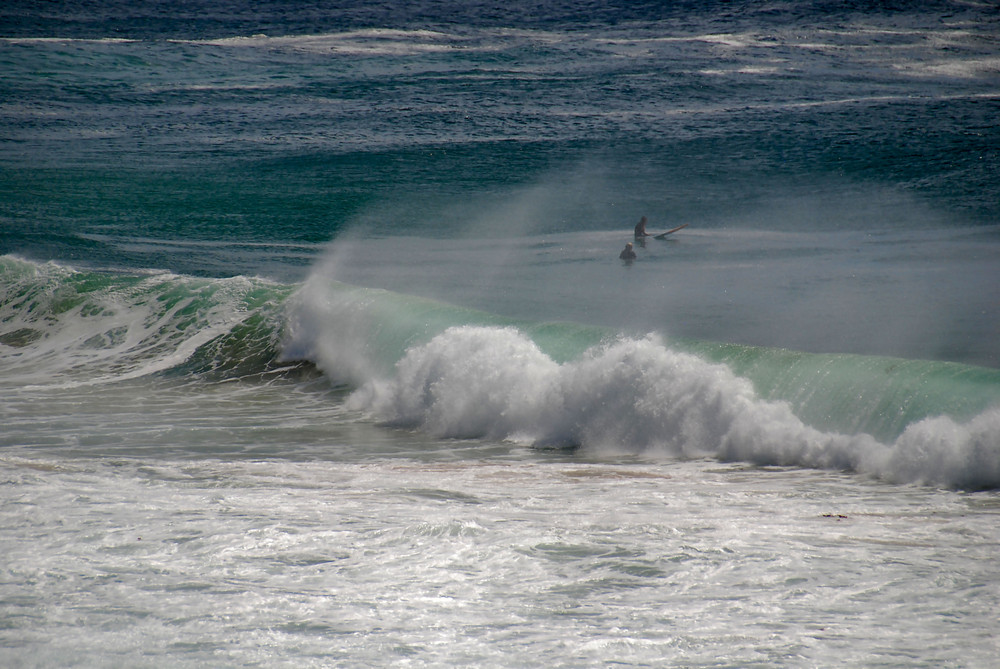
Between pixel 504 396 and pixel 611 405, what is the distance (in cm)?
92

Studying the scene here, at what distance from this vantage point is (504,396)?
7.21 m

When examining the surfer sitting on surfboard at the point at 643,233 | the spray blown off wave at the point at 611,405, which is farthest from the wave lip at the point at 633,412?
the surfer sitting on surfboard at the point at 643,233

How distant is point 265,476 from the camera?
513cm

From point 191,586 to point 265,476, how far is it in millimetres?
2033

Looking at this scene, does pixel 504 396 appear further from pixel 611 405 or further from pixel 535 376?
pixel 611 405

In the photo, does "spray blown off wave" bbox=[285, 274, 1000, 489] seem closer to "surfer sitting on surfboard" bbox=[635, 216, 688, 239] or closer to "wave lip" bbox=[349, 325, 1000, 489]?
"wave lip" bbox=[349, 325, 1000, 489]

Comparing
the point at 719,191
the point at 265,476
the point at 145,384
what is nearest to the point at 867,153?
the point at 719,191

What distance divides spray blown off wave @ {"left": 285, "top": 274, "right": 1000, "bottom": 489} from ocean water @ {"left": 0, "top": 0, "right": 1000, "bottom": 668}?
26mm

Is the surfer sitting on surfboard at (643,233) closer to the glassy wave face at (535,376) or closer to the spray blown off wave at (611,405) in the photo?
the glassy wave face at (535,376)

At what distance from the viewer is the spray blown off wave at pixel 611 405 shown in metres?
5.20

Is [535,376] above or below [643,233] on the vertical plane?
below

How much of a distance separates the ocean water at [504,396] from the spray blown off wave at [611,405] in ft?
0.09

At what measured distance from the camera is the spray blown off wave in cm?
520

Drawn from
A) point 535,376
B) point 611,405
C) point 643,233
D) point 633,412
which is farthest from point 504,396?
point 643,233
